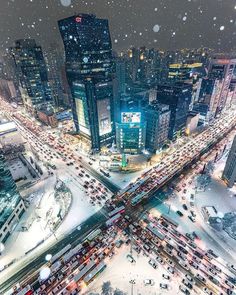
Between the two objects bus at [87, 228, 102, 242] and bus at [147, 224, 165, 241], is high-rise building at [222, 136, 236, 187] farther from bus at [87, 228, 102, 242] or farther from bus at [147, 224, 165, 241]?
bus at [87, 228, 102, 242]

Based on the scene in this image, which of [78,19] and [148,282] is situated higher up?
[78,19]

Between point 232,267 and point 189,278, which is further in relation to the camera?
point 232,267

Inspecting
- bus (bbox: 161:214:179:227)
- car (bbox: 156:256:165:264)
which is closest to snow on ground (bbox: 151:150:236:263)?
bus (bbox: 161:214:179:227)

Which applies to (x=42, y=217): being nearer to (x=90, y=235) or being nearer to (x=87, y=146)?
(x=90, y=235)

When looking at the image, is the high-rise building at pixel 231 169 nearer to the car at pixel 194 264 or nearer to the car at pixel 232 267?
the car at pixel 232 267

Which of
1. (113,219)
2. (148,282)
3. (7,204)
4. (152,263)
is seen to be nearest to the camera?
(148,282)

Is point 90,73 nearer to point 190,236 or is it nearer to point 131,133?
point 131,133

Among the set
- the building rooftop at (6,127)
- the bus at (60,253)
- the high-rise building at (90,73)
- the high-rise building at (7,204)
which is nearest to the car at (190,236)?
the bus at (60,253)

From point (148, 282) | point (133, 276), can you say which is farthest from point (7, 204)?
point (148, 282)
